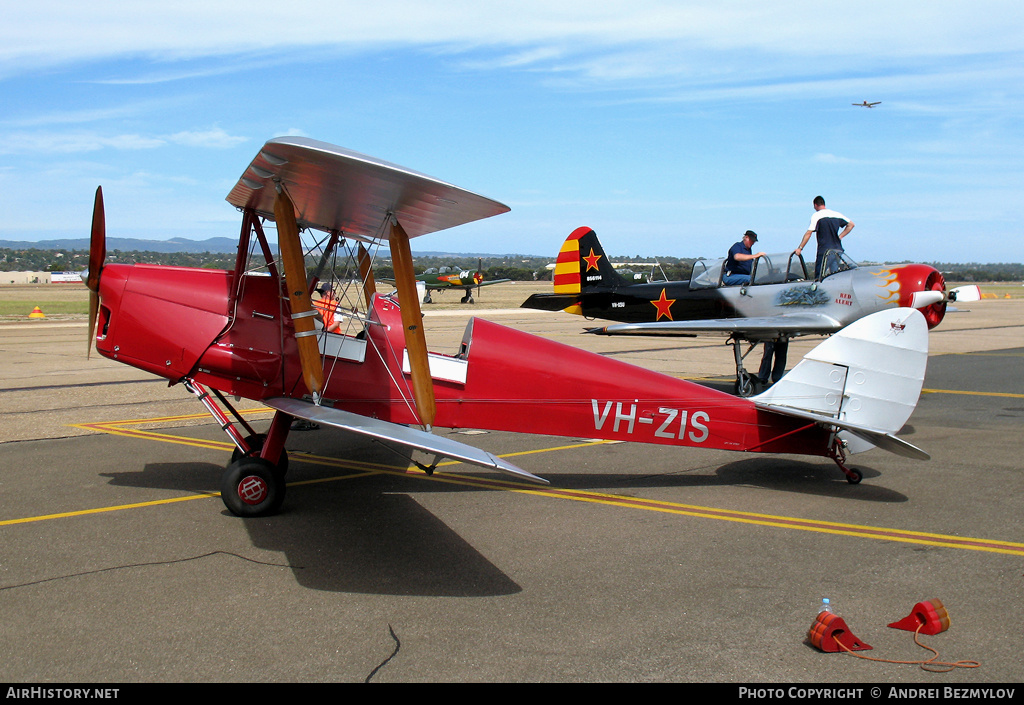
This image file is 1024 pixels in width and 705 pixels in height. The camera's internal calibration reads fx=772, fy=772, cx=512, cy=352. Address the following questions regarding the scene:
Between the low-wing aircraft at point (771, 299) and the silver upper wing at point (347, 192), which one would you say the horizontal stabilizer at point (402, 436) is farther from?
the low-wing aircraft at point (771, 299)

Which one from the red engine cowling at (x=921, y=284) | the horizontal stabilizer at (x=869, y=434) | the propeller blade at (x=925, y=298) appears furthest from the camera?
the red engine cowling at (x=921, y=284)

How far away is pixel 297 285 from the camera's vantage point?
19.1ft

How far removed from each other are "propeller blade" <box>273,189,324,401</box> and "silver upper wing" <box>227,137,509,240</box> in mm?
248

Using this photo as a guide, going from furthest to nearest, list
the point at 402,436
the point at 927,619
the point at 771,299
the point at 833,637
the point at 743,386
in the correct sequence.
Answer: the point at 771,299 < the point at 743,386 < the point at 402,436 < the point at 927,619 < the point at 833,637

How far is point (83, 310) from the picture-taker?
37094 millimetres

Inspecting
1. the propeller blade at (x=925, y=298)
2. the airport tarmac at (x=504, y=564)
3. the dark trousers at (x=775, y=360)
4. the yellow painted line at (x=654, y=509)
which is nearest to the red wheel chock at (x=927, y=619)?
the airport tarmac at (x=504, y=564)

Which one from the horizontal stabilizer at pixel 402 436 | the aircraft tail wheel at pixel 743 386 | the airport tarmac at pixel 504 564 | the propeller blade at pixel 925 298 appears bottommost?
the airport tarmac at pixel 504 564

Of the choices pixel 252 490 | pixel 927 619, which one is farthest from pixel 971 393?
pixel 252 490

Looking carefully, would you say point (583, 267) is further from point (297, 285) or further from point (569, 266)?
point (297, 285)

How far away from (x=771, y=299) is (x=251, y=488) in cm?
918

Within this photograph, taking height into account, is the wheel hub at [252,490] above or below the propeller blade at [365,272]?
below

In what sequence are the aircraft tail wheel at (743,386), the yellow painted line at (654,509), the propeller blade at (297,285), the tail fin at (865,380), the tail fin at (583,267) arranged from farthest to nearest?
the tail fin at (583,267) < the aircraft tail wheel at (743,386) < the tail fin at (865,380) < the propeller blade at (297,285) < the yellow painted line at (654,509)

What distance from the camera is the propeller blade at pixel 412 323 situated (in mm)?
5988

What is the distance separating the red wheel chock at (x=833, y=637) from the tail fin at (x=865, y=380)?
299 centimetres
